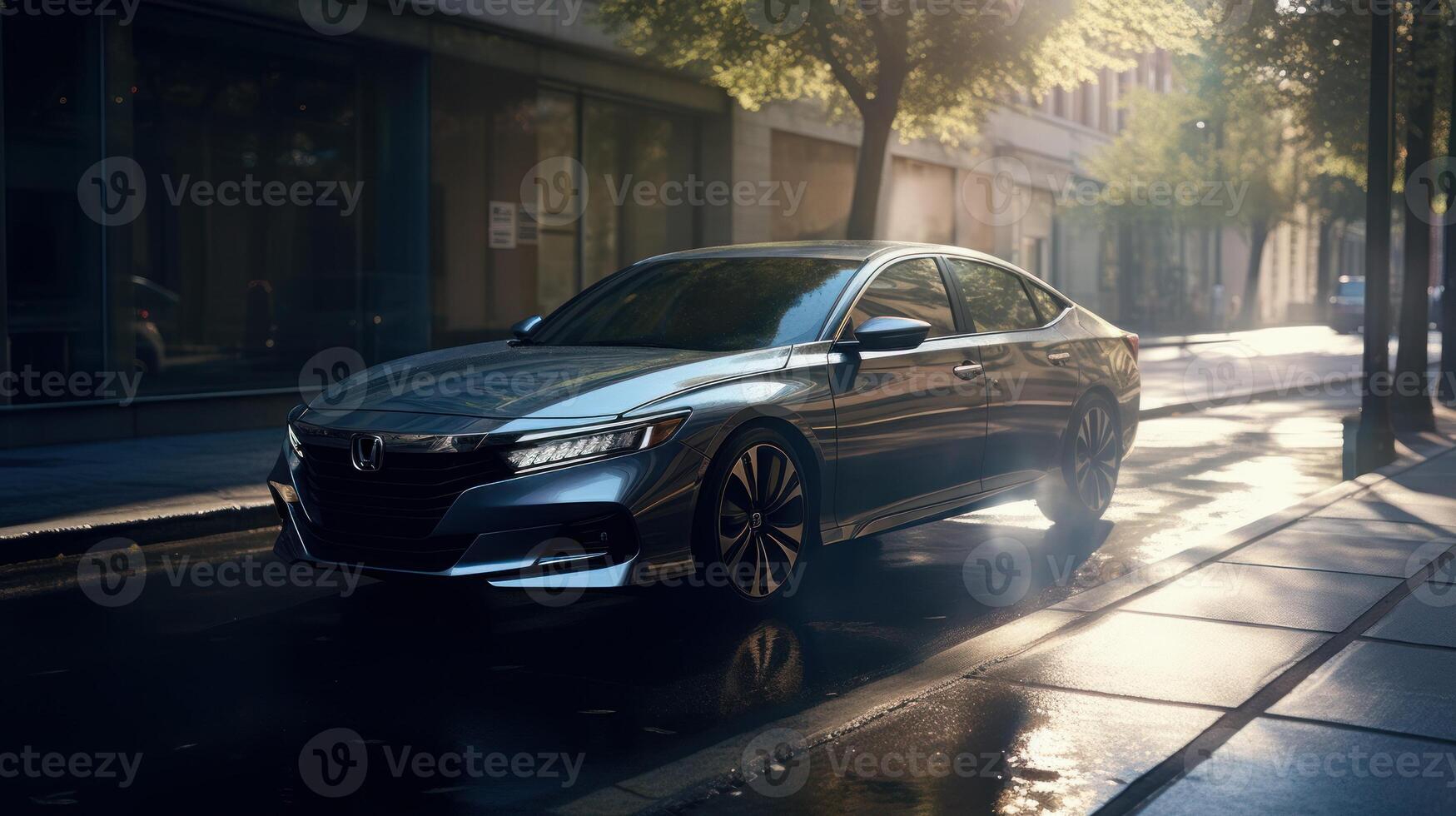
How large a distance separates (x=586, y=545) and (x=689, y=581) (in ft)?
2.10

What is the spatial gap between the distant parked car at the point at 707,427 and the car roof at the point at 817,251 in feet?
0.06

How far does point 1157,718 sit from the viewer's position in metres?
4.63

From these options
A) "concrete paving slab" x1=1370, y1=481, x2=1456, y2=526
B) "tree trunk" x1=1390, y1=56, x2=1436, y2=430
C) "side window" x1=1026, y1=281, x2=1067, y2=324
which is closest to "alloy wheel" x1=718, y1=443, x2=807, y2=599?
"side window" x1=1026, y1=281, x2=1067, y2=324

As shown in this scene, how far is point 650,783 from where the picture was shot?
4082 millimetres

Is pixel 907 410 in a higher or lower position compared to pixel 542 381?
lower

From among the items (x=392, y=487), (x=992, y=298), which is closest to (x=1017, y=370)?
(x=992, y=298)

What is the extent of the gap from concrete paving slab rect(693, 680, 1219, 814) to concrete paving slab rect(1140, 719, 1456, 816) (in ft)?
0.54

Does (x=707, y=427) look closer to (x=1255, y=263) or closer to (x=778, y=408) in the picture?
(x=778, y=408)

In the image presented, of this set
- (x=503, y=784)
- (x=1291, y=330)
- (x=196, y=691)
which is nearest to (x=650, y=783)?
(x=503, y=784)

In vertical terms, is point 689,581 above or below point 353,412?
below

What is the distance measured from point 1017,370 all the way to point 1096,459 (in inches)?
48.1

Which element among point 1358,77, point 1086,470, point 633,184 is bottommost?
point 1086,470

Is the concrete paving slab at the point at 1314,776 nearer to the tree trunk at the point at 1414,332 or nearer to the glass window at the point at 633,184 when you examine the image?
the tree trunk at the point at 1414,332

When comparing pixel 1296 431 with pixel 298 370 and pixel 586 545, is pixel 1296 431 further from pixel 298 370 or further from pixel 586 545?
pixel 586 545
